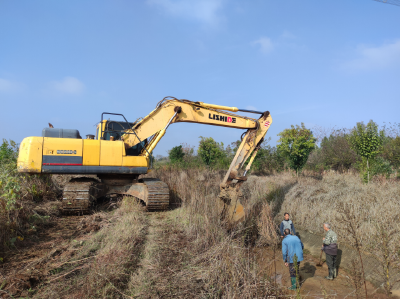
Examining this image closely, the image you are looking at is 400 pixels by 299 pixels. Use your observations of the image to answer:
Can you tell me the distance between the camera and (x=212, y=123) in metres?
8.40

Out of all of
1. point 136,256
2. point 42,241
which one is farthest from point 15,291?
point 42,241

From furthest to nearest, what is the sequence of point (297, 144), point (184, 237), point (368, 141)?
1. point (297, 144)
2. point (368, 141)
3. point (184, 237)

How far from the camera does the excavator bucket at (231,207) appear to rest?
7.31m

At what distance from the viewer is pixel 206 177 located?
15.2m

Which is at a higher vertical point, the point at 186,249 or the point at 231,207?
the point at 231,207

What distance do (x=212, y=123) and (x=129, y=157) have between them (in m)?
2.80

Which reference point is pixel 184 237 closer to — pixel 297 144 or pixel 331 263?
pixel 331 263

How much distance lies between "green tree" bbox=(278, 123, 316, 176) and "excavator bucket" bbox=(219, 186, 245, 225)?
9387 mm

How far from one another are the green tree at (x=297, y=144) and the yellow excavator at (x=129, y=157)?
760 centimetres

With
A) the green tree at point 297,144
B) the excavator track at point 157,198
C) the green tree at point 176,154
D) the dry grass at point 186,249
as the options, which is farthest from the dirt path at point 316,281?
the green tree at point 176,154

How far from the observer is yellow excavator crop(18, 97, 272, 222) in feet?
24.7

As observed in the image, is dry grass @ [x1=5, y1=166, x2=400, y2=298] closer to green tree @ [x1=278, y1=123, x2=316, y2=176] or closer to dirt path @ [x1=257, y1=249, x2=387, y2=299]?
dirt path @ [x1=257, y1=249, x2=387, y2=299]

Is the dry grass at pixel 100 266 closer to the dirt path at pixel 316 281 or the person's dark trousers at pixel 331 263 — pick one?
the dirt path at pixel 316 281

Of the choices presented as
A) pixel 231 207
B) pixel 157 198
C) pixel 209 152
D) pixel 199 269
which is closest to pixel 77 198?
pixel 157 198
